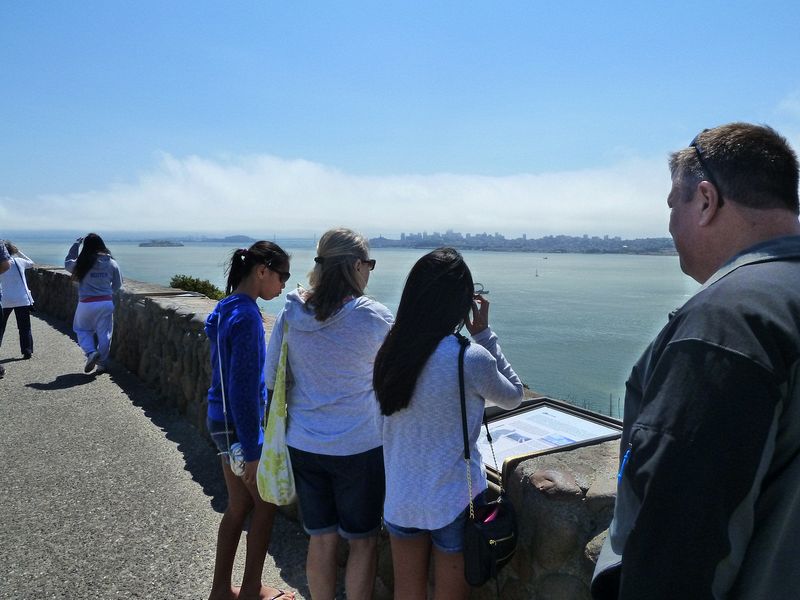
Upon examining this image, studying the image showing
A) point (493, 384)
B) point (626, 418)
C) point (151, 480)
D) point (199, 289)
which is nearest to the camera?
point (626, 418)

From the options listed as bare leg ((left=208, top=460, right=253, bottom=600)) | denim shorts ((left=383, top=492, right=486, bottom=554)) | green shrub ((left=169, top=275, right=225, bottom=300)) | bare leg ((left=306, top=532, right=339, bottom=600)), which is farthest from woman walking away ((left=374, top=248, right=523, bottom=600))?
green shrub ((left=169, top=275, right=225, bottom=300))

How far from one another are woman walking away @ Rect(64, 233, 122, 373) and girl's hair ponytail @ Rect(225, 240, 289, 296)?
4.88m

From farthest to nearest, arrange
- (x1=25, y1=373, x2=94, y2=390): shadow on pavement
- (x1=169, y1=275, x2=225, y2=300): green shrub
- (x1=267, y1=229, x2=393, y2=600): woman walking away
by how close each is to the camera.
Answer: (x1=169, y1=275, x2=225, y2=300): green shrub
(x1=25, y1=373, x2=94, y2=390): shadow on pavement
(x1=267, y1=229, x2=393, y2=600): woman walking away

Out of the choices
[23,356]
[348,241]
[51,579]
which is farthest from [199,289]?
[348,241]

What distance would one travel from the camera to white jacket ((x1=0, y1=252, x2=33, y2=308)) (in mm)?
8211

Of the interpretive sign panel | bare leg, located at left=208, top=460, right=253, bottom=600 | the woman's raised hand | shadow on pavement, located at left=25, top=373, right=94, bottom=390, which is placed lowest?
shadow on pavement, located at left=25, top=373, right=94, bottom=390

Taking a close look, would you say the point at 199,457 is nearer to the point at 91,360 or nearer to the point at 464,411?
the point at 91,360

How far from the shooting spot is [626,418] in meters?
1.18

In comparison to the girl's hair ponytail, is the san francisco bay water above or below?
below

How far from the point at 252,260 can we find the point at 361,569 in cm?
137

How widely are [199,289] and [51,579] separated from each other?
843 cm

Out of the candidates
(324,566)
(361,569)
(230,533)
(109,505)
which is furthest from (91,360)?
(361,569)

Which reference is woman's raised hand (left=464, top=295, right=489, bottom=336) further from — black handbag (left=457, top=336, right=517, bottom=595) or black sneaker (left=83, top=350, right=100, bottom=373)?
black sneaker (left=83, top=350, right=100, bottom=373)

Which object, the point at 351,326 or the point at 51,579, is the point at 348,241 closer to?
the point at 351,326
